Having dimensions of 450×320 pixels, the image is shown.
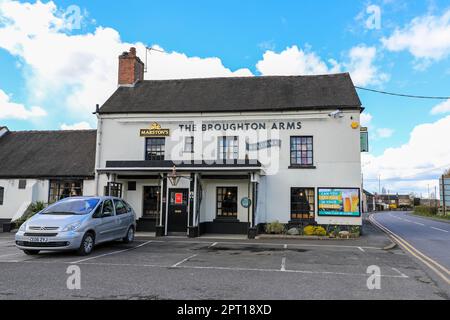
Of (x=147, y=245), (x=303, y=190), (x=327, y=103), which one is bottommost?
(x=147, y=245)

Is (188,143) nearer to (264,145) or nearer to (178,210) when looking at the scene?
(178,210)

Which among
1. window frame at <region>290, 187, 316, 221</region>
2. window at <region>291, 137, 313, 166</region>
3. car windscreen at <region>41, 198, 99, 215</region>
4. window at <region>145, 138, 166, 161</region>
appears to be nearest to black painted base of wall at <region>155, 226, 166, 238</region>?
window at <region>145, 138, 166, 161</region>

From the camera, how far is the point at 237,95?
20.7 meters

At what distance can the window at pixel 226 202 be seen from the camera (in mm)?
19016

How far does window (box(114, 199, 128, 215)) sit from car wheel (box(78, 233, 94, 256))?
191cm

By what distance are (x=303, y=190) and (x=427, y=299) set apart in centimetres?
1205

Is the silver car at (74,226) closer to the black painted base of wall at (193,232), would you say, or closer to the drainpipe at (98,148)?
the black painted base of wall at (193,232)

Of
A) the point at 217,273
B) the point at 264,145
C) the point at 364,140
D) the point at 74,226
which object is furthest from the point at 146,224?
the point at 364,140

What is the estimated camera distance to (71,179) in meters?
21.1

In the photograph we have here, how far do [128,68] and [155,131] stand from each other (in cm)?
555

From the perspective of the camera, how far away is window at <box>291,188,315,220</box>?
60.5 ft

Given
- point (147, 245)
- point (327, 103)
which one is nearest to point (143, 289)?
point (147, 245)

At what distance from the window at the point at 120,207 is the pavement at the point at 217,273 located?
3.93ft
